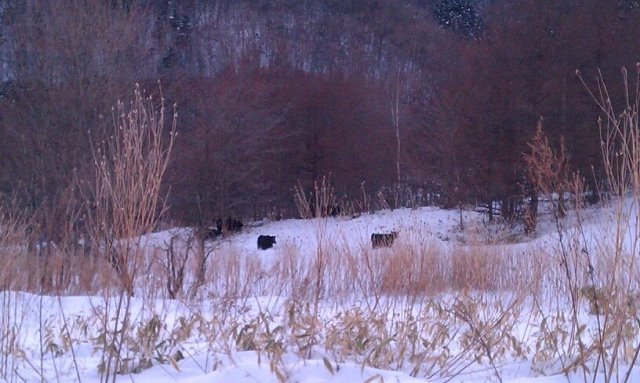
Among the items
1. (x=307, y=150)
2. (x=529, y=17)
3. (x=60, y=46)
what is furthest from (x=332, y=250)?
(x=307, y=150)

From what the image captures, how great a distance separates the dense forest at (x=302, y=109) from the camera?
1616 cm

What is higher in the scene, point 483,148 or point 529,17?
point 529,17

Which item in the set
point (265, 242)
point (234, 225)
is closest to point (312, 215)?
point (265, 242)

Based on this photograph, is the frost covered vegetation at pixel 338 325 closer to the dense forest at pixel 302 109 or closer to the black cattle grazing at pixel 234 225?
the dense forest at pixel 302 109

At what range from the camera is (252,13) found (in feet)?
189

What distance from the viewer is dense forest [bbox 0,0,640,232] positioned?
1616 cm

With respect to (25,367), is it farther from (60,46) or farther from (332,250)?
(60,46)

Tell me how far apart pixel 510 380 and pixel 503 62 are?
19700mm

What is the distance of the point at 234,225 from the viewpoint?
82.3 ft

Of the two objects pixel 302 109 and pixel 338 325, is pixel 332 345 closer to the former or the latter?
pixel 338 325

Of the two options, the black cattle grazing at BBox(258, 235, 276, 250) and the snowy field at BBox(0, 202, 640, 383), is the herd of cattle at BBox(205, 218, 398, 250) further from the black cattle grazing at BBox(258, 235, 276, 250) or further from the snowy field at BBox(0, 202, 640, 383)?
the snowy field at BBox(0, 202, 640, 383)

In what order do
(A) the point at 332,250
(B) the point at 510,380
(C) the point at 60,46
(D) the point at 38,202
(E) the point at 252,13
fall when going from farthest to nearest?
(E) the point at 252,13
(C) the point at 60,46
(D) the point at 38,202
(A) the point at 332,250
(B) the point at 510,380

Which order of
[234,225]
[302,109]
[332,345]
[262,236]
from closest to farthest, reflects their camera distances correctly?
[332,345] → [262,236] → [234,225] → [302,109]

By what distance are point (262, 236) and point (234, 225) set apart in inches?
152
